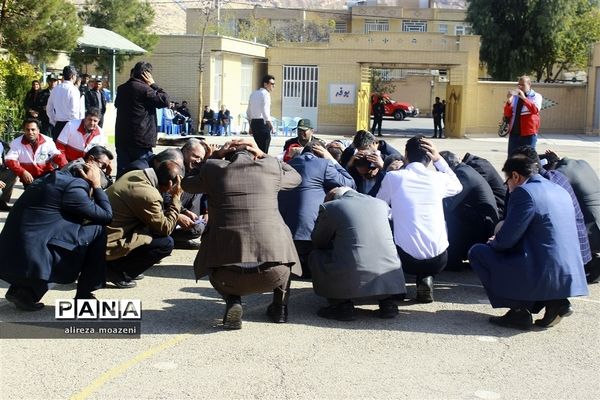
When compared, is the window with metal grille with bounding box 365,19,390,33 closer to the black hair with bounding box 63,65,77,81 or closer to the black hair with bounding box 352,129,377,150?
the black hair with bounding box 63,65,77,81

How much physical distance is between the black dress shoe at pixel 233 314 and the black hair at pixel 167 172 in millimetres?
1599

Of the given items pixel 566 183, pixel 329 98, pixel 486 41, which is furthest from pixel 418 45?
pixel 566 183

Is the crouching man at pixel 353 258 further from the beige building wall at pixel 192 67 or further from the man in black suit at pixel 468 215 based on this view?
the beige building wall at pixel 192 67

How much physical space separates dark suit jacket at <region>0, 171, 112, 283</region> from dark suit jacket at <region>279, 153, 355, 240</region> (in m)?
1.96

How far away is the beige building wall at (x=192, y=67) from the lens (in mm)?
36969

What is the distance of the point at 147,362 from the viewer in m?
5.78

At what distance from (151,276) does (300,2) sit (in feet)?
576

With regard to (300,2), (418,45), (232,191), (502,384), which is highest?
(300,2)

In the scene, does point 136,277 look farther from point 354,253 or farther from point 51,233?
point 354,253

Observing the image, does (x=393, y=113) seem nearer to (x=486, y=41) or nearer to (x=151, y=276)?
(x=486, y=41)

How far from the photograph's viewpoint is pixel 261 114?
14.6m

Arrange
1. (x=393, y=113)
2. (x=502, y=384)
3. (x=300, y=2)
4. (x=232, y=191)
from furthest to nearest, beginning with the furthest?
A: (x=300, y=2)
(x=393, y=113)
(x=232, y=191)
(x=502, y=384)

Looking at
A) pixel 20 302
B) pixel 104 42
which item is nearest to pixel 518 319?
pixel 20 302

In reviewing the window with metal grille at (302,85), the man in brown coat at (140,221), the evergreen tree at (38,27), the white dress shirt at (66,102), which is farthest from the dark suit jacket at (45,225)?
the window with metal grille at (302,85)
